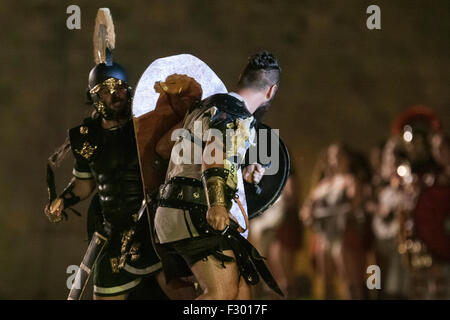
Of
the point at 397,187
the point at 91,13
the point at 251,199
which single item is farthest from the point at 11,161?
the point at 251,199

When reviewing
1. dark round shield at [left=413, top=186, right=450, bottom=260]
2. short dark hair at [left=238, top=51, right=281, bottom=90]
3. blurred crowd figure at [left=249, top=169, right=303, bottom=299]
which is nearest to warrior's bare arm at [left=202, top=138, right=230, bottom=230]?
short dark hair at [left=238, top=51, right=281, bottom=90]

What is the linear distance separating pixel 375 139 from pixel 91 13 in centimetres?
307

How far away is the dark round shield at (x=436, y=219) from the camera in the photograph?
6.00 m

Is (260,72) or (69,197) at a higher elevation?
(260,72)

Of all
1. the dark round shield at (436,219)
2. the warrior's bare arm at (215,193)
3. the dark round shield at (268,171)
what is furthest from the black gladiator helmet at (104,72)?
the dark round shield at (436,219)

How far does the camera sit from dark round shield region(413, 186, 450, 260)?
6.00 m

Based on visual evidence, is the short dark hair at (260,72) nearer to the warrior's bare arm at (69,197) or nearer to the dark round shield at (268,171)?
the dark round shield at (268,171)

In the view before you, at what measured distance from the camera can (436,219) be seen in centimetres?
603

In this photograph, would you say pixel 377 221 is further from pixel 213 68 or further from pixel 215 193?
pixel 215 193

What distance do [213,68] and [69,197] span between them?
3.63 metres

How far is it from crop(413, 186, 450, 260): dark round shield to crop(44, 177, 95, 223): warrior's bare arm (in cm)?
263

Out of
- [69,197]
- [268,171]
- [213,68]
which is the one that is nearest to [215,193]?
[268,171]

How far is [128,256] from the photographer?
4.33m

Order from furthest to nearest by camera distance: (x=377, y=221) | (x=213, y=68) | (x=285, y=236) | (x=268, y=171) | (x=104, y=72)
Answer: (x=213, y=68) < (x=285, y=236) < (x=377, y=221) < (x=104, y=72) < (x=268, y=171)
